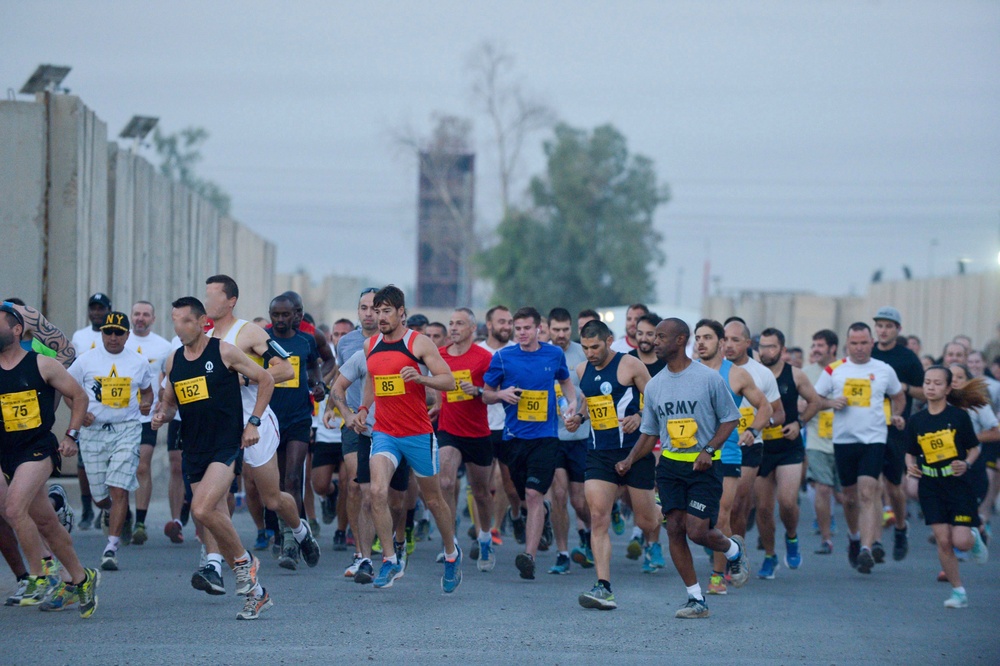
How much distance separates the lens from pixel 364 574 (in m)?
9.64

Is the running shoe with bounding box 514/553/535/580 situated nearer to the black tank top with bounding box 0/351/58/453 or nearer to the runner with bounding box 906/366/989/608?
the runner with bounding box 906/366/989/608

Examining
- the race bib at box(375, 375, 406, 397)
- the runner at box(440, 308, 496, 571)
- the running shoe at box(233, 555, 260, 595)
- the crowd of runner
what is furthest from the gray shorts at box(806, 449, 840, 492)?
the running shoe at box(233, 555, 260, 595)

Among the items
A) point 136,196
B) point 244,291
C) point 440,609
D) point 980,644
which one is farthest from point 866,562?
point 244,291

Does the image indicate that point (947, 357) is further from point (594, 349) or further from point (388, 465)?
point (388, 465)

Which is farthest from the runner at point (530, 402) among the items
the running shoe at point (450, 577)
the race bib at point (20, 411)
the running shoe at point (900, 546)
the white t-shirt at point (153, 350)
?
the race bib at point (20, 411)

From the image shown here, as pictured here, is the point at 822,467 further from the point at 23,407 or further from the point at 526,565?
the point at 23,407

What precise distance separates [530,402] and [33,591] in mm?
4492

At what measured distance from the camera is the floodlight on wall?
15198mm

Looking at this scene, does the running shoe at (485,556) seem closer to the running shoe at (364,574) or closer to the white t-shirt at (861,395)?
the running shoe at (364,574)

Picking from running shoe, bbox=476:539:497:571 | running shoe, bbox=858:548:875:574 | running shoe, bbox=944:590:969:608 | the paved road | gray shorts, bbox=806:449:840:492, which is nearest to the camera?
the paved road

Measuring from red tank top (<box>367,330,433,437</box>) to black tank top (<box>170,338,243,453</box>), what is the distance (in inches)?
51.5

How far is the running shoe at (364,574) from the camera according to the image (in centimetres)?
963

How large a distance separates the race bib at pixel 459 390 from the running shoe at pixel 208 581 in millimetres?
3499

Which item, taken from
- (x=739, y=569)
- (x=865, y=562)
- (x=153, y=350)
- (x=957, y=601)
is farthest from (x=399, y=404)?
(x=865, y=562)
